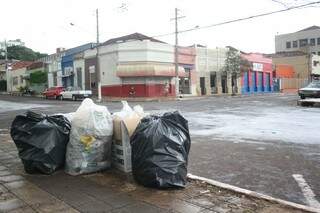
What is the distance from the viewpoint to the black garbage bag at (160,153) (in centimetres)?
596

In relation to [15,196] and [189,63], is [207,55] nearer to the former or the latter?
[189,63]

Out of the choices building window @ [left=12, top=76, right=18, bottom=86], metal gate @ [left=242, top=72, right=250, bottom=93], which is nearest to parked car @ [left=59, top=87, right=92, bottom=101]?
metal gate @ [left=242, top=72, right=250, bottom=93]

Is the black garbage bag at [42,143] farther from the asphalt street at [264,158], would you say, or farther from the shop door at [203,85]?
the shop door at [203,85]

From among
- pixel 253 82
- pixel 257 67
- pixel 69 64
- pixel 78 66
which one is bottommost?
pixel 253 82

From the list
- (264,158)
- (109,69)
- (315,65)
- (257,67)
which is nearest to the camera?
(264,158)

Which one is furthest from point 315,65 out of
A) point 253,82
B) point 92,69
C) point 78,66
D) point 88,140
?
point 88,140

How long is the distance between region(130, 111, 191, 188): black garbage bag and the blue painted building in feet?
151

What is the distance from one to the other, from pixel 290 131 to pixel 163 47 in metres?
32.9

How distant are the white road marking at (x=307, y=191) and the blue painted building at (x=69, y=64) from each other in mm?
45799

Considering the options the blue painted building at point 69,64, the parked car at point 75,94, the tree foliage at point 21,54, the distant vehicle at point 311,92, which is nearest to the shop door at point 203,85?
the blue painted building at point 69,64

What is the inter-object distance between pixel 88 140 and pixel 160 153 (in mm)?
1367

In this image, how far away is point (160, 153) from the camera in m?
6.00

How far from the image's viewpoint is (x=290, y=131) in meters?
13.3

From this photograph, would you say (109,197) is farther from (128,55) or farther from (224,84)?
(224,84)
